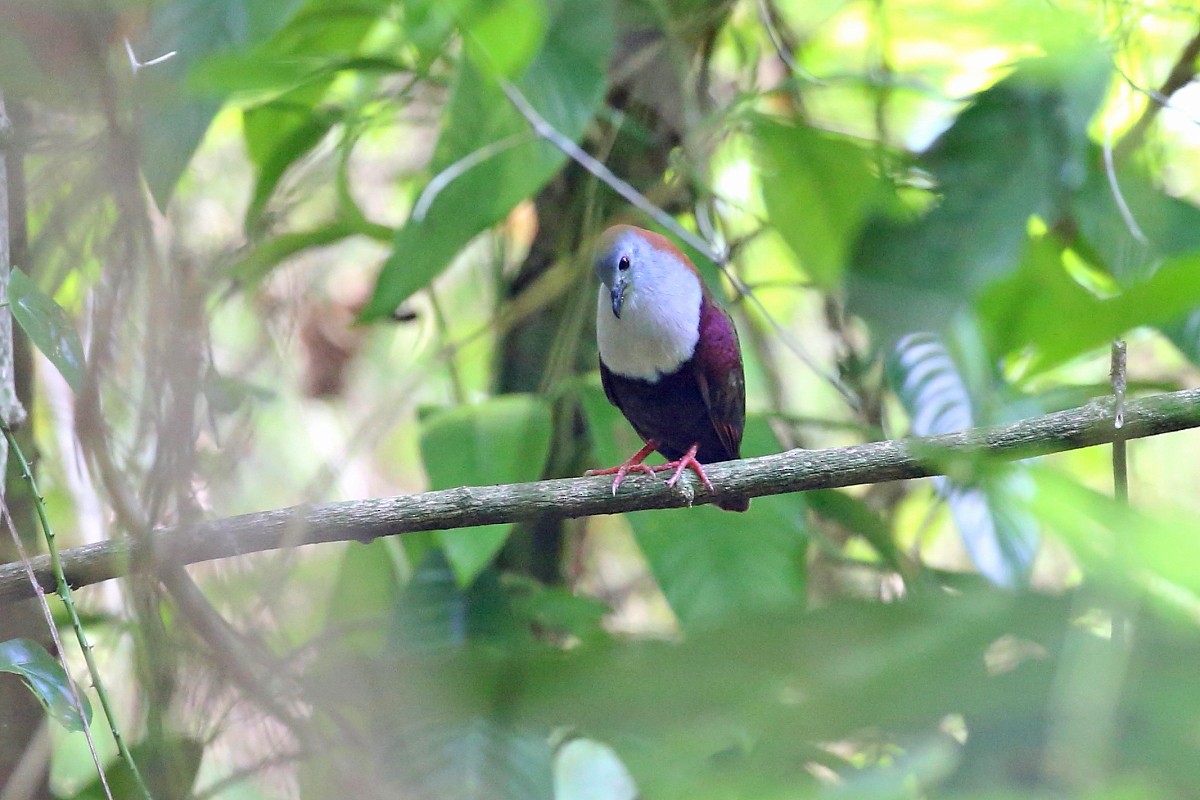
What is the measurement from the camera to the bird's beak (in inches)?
103

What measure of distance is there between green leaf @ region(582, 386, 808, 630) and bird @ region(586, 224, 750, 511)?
0.07 m

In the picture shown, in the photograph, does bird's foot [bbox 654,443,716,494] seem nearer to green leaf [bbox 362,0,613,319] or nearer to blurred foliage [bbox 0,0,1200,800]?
blurred foliage [bbox 0,0,1200,800]

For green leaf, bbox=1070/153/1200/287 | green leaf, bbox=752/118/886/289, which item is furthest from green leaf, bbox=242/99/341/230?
green leaf, bbox=1070/153/1200/287

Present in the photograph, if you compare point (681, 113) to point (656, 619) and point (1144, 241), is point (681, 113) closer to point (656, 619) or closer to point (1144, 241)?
point (1144, 241)

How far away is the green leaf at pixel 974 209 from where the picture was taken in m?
2.40

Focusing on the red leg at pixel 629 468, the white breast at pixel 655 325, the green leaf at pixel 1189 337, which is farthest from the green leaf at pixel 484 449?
the green leaf at pixel 1189 337

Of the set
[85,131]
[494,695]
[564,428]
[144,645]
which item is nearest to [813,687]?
[494,695]

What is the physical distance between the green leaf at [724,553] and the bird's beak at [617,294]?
0.42 metres

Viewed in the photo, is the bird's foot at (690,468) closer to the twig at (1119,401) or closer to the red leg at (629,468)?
the red leg at (629,468)

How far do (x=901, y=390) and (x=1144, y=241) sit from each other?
0.68 metres

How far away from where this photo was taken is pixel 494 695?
2.16ft

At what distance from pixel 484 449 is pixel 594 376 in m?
0.54

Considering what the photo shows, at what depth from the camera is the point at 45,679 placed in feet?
4.81

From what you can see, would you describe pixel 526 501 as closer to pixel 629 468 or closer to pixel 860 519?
pixel 629 468
